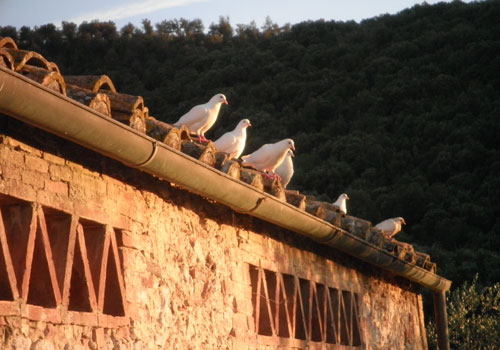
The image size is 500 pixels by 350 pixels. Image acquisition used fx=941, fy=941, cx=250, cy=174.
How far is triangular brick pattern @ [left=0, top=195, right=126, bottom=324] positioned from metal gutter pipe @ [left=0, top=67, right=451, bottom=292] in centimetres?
47

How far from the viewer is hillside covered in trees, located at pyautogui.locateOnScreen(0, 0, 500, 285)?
78.3 feet

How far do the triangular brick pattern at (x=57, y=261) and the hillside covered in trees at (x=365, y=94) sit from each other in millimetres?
17065

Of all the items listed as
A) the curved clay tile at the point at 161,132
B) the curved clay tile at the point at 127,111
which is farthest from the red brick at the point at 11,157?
the curved clay tile at the point at 161,132

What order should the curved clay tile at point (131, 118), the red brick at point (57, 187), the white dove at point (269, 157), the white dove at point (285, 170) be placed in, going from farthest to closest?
the white dove at point (285, 170)
the white dove at point (269, 157)
the curved clay tile at point (131, 118)
the red brick at point (57, 187)

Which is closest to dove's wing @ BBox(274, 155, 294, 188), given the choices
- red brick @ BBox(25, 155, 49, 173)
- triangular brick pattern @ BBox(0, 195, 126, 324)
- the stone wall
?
the stone wall

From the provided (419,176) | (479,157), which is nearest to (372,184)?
(419,176)

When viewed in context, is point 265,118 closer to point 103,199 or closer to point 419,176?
point 419,176

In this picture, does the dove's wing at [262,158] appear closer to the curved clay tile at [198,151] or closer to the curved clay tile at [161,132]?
the curved clay tile at [198,151]

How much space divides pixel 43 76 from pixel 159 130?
1.36 metres

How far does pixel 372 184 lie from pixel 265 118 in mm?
3802

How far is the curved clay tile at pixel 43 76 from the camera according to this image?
16.0ft

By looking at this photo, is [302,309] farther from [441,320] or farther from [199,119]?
[441,320]

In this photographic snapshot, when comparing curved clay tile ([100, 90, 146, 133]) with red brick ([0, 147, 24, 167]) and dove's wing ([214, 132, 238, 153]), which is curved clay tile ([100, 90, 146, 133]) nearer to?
red brick ([0, 147, 24, 167])

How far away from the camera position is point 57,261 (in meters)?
5.25
